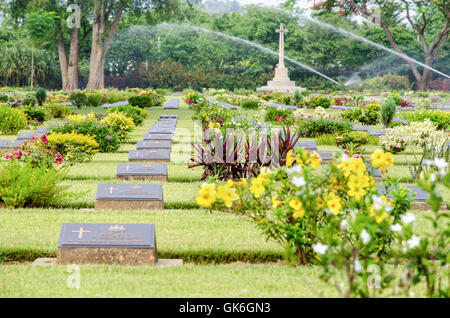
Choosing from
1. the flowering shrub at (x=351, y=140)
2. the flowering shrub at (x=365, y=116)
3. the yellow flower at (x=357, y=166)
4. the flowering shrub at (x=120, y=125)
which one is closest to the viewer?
the yellow flower at (x=357, y=166)

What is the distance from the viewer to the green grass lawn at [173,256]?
141 inches

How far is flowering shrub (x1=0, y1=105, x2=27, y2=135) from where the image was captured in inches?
564

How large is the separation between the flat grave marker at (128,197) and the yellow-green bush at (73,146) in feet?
12.0

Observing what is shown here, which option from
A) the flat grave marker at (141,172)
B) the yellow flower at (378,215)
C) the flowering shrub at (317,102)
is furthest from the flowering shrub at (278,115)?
the yellow flower at (378,215)

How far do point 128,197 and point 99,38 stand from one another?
28.9 metres

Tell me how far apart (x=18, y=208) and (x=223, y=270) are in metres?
3.12

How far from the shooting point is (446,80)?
47844 mm

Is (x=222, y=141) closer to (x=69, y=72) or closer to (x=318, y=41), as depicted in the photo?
(x=69, y=72)

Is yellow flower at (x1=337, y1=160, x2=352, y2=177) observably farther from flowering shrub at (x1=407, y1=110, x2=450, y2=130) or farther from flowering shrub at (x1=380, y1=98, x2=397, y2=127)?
flowering shrub at (x1=380, y1=98, x2=397, y2=127)

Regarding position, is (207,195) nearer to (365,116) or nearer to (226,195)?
(226,195)

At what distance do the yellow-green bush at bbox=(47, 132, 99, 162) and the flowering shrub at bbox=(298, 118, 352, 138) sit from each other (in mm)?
5468

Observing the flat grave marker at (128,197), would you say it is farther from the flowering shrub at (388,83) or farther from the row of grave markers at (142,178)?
the flowering shrub at (388,83)

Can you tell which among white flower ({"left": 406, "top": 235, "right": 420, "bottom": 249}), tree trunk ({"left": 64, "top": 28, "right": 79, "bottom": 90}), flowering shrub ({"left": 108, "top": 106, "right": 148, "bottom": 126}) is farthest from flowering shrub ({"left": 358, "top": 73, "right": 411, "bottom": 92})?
white flower ({"left": 406, "top": 235, "right": 420, "bottom": 249})
